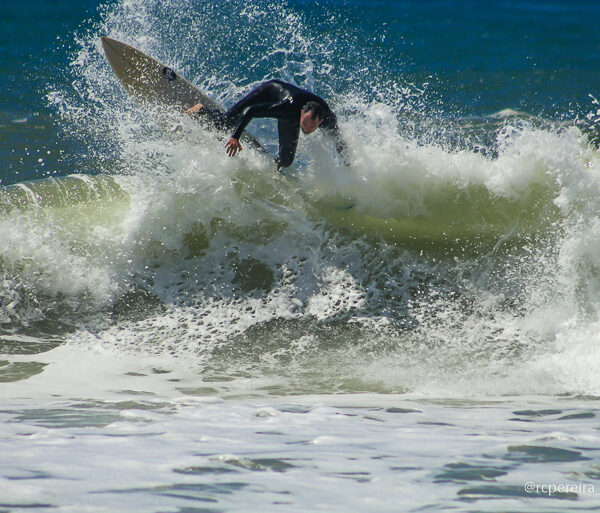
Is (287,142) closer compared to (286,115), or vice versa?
(286,115)

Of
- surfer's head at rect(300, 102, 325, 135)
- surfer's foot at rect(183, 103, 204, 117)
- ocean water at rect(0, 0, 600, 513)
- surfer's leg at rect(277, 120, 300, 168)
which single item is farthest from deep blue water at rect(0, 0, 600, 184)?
surfer's head at rect(300, 102, 325, 135)

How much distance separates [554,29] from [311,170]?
16106mm

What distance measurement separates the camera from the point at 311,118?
5227 mm

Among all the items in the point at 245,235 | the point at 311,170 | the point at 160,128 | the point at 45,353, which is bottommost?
the point at 45,353

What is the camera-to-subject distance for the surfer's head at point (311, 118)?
5230 millimetres

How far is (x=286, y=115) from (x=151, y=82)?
6.59 feet

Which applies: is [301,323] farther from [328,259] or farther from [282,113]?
[282,113]

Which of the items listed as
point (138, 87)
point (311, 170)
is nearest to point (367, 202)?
point (311, 170)

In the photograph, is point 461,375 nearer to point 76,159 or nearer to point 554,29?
point 76,159

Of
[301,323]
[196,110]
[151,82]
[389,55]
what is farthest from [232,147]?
[389,55]

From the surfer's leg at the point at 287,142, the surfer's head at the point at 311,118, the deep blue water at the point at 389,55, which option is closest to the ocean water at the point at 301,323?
the surfer's leg at the point at 287,142

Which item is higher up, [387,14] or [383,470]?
[387,14]

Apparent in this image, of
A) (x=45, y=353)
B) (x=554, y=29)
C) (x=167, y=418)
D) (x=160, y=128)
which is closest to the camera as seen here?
(x=167, y=418)

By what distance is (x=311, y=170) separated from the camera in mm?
5734
